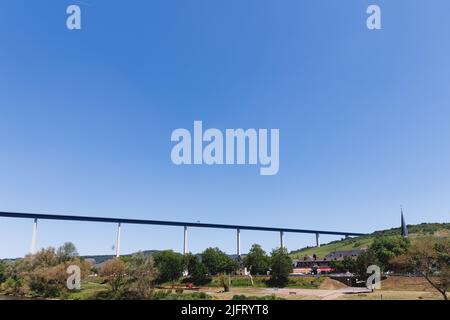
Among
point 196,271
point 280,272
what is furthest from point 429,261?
point 196,271

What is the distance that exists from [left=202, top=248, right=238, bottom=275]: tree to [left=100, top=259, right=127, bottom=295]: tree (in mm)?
30438

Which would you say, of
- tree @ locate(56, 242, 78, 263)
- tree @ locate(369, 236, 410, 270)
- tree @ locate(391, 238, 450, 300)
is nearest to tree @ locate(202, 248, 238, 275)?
tree @ locate(56, 242, 78, 263)

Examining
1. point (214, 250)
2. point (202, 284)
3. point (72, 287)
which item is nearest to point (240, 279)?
point (202, 284)

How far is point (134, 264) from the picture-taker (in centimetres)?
3775

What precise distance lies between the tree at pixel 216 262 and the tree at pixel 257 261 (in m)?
4.16

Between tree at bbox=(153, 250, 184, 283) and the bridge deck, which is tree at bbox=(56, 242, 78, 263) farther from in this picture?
the bridge deck

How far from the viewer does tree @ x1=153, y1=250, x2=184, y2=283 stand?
214 feet

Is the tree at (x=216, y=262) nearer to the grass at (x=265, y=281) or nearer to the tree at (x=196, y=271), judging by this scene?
the tree at (x=196, y=271)

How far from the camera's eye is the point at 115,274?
39.2m

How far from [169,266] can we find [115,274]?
2827cm
